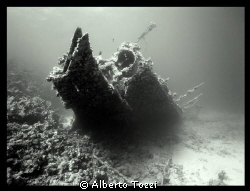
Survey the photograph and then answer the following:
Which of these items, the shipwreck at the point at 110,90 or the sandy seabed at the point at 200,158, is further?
the sandy seabed at the point at 200,158

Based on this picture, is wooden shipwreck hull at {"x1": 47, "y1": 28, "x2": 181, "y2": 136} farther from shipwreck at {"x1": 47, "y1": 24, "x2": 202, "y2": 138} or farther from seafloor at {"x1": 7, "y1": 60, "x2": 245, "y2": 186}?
seafloor at {"x1": 7, "y1": 60, "x2": 245, "y2": 186}

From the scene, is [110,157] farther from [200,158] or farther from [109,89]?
[200,158]

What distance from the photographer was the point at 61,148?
514cm

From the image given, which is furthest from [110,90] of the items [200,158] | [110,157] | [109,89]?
[200,158]

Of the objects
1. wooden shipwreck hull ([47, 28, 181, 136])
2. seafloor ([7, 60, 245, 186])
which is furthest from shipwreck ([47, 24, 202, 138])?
seafloor ([7, 60, 245, 186])

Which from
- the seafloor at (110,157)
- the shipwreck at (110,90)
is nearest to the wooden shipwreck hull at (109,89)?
the shipwreck at (110,90)

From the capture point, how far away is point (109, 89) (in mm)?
5246

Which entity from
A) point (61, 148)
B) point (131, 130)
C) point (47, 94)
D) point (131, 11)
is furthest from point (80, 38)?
point (131, 11)

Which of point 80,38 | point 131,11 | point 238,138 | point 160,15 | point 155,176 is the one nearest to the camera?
point 80,38

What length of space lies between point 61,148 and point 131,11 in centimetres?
4026

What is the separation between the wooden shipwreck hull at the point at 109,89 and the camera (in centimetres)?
467

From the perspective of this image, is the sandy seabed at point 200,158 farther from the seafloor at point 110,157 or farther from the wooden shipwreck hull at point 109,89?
the wooden shipwreck hull at point 109,89

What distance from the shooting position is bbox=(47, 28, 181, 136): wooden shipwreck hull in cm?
467
